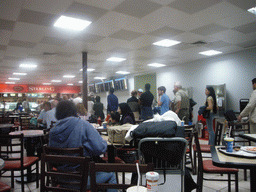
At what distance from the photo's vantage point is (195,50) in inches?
262

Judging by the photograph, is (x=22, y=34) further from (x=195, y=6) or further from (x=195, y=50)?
(x=195, y=50)

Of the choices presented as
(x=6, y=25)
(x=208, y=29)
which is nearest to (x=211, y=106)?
(x=208, y=29)

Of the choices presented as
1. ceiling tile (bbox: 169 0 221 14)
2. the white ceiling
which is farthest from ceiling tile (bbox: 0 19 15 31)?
ceiling tile (bbox: 169 0 221 14)

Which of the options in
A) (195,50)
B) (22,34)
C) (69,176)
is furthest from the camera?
(195,50)

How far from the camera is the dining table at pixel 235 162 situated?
5.49ft

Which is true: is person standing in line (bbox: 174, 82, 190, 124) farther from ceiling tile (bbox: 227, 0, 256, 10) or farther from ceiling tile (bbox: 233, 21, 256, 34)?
ceiling tile (bbox: 227, 0, 256, 10)

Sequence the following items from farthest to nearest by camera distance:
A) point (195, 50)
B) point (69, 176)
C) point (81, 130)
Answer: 1. point (195, 50)
2. point (81, 130)
3. point (69, 176)

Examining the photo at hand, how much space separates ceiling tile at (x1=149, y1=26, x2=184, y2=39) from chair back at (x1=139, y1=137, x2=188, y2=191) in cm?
329

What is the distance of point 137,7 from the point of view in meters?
3.50

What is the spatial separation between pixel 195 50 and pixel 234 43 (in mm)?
1165

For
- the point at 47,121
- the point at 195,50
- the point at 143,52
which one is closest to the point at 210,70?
the point at 195,50

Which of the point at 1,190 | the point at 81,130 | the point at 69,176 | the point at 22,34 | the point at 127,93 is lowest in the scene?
the point at 1,190

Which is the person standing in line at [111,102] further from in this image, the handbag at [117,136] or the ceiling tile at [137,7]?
the handbag at [117,136]

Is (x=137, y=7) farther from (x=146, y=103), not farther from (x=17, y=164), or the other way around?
(x=17, y=164)
